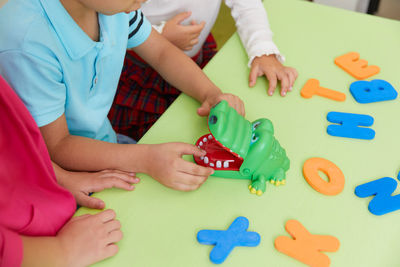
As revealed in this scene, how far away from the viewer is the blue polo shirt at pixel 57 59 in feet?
1.79

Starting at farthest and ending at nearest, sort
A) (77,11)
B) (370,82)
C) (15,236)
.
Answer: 1. (370,82)
2. (77,11)
3. (15,236)

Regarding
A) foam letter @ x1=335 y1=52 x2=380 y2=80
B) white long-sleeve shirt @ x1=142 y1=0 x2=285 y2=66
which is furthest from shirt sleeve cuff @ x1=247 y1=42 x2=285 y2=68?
foam letter @ x1=335 y1=52 x2=380 y2=80

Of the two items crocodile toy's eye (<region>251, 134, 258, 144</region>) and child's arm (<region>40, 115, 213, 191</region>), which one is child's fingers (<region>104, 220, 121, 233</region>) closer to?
child's arm (<region>40, 115, 213, 191</region>)

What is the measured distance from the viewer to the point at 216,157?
62cm

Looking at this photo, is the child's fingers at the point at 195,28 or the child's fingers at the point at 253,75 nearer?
the child's fingers at the point at 253,75

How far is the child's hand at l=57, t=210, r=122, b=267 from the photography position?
0.51m

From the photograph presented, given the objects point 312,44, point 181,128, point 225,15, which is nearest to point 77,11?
point 181,128

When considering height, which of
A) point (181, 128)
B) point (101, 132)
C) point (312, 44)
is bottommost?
point (101, 132)

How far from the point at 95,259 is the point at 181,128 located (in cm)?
26

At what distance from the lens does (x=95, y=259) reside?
51 centimetres

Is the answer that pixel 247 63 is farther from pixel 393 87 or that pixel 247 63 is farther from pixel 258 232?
pixel 258 232

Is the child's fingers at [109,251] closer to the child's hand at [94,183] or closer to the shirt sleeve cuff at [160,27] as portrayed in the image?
the child's hand at [94,183]

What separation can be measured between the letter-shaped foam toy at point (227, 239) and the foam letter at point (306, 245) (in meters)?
0.04

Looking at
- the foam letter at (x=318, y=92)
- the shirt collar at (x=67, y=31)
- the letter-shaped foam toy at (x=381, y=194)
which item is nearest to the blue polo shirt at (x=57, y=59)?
the shirt collar at (x=67, y=31)
